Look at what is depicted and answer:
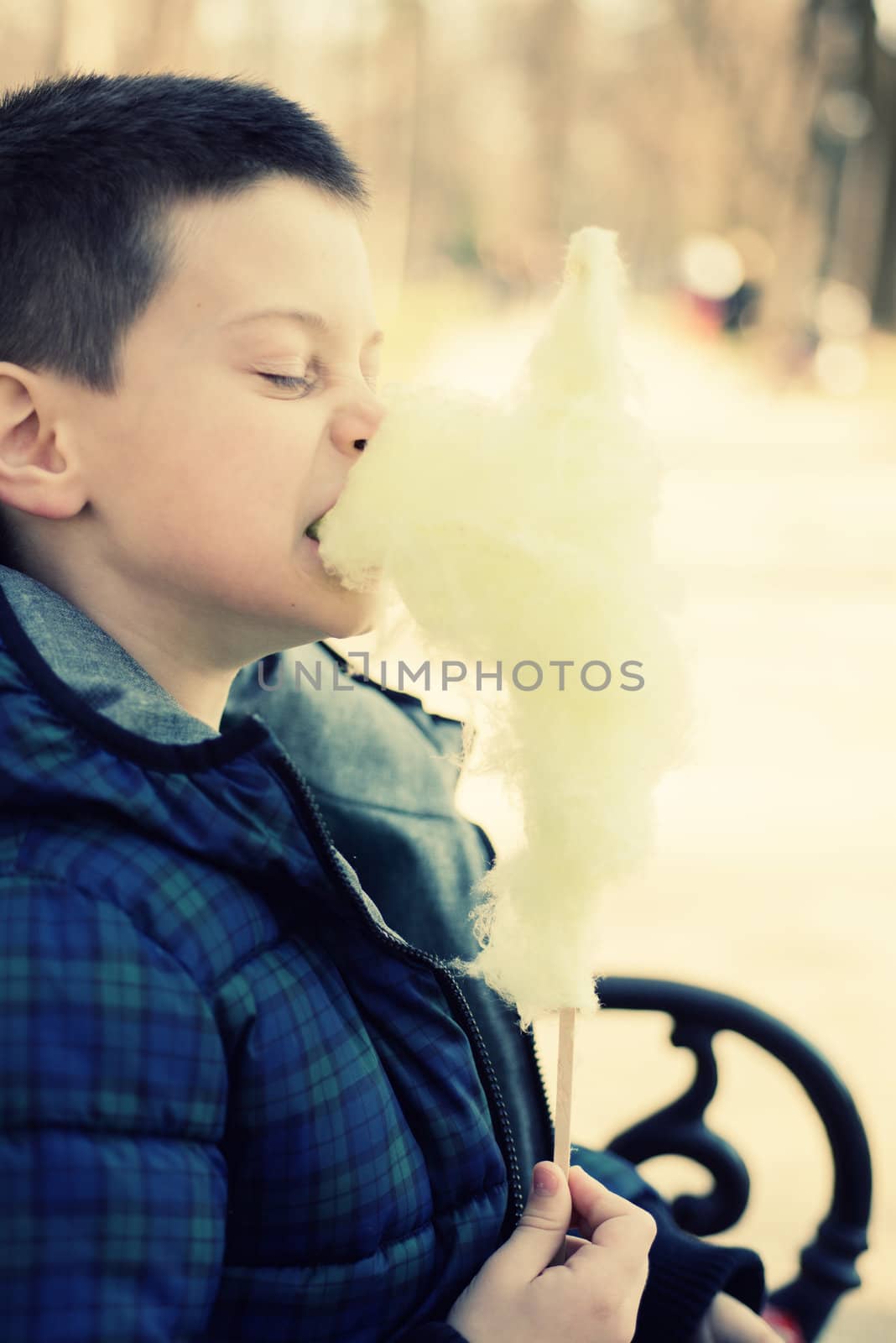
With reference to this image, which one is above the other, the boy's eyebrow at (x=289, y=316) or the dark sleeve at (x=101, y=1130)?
the boy's eyebrow at (x=289, y=316)

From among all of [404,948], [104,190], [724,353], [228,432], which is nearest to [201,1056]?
[404,948]

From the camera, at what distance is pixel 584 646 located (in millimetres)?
1355

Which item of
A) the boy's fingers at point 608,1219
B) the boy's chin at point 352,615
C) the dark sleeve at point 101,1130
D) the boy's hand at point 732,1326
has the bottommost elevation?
the boy's hand at point 732,1326

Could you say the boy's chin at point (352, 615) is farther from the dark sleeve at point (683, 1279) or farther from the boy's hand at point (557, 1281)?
the dark sleeve at point (683, 1279)

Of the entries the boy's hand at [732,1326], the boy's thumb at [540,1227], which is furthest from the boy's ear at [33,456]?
the boy's hand at [732,1326]

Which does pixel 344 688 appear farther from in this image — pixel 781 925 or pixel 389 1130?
pixel 781 925

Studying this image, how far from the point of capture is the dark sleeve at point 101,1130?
100 cm

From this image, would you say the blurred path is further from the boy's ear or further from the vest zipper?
the boy's ear

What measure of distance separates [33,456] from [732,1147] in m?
1.34

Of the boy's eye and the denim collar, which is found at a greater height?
the boy's eye

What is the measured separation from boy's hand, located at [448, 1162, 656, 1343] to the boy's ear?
0.88 m

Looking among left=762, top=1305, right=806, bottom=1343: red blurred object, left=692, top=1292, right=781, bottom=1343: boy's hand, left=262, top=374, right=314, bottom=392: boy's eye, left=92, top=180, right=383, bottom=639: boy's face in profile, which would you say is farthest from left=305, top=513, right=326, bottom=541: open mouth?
left=762, top=1305, right=806, bottom=1343: red blurred object

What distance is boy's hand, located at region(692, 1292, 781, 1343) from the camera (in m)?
1.52

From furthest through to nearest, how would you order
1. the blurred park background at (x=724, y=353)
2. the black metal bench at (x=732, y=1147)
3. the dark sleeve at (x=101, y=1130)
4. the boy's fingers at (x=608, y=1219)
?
the blurred park background at (x=724, y=353) < the black metal bench at (x=732, y=1147) < the boy's fingers at (x=608, y=1219) < the dark sleeve at (x=101, y=1130)
